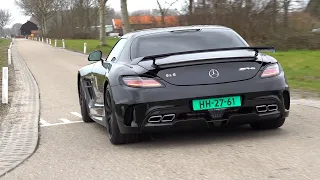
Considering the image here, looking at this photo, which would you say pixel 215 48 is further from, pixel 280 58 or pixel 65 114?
pixel 280 58

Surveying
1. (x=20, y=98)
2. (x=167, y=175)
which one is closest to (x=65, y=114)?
(x=20, y=98)

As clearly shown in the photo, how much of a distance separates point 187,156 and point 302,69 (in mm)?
12047

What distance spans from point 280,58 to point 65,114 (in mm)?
12904

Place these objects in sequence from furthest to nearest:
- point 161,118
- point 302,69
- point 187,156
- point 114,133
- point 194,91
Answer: point 302,69
point 114,133
point 161,118
point 194,91
point 187,156

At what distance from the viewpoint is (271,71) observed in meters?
6.15

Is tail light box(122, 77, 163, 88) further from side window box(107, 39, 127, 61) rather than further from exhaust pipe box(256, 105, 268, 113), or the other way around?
side window box(107, 39, 127, 61)

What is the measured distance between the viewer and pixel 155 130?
5957 mm

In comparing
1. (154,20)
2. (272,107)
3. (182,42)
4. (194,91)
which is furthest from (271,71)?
(154,20)

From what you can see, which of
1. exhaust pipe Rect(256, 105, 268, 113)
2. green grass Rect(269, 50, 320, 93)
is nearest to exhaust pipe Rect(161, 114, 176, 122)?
exhaust pipe Rect(256, 105, 268, 113)

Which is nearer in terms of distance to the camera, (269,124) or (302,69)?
(269,124)

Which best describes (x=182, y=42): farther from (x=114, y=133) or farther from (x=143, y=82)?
(x=114, y=133)

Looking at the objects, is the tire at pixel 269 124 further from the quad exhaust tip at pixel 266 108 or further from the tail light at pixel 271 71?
the tail light at pixel 271 71

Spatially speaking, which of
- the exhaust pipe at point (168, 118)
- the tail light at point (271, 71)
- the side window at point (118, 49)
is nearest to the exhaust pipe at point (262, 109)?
the tail light at point (271, 71)

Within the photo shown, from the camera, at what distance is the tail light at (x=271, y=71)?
6.08 metres
